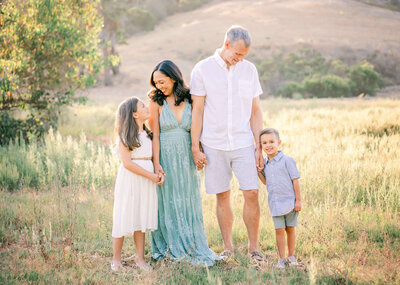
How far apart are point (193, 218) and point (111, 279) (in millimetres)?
1167

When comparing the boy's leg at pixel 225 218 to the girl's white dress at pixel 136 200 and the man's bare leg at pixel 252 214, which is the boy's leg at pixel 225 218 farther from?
the girl's white dress at pixel 136 200

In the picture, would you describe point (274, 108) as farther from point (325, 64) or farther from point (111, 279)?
point (325, 64)

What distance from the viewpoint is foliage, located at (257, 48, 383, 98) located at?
25.8 meters

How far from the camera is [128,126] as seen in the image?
14.5 feet

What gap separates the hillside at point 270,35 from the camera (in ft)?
122

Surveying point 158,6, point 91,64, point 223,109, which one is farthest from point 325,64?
point 158,6

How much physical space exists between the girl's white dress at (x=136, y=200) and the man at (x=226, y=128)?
59 cm

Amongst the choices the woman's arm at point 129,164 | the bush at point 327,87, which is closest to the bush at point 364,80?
the bush at point 327,87

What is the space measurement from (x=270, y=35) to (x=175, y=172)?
43.5m

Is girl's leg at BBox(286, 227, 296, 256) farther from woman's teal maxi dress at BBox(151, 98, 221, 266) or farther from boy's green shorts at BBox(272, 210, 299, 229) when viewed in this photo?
woman's teal maxi dress at BBox(151, 98, 221, 266)

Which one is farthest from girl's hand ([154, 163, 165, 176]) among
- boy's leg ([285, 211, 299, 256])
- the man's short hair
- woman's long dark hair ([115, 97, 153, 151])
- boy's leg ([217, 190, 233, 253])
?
the man's short hair

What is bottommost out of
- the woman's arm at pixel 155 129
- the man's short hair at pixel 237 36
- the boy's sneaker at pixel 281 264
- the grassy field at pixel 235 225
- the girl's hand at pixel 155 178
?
the boy's sneaker at pixel 281 264

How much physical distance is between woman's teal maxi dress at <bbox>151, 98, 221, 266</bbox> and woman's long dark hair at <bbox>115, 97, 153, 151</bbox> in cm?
33

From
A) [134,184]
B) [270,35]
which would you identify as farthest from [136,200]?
[270,35]
